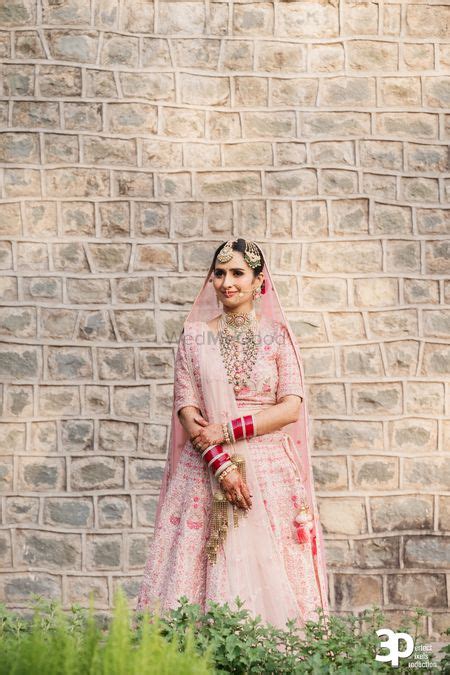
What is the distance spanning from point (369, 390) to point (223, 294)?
73.4 inches

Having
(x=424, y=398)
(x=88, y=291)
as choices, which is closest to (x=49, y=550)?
(x=88, y=291)

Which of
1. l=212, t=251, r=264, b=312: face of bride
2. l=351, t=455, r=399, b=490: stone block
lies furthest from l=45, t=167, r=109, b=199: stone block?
l=351, t=455, r=399, b=490: stone block

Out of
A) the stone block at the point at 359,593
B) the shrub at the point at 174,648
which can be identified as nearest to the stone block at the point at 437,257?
the stone block at the point at 359,593

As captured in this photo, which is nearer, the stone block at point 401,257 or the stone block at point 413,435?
the stone block at point 413,435

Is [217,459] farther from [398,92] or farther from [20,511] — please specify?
[398,92]

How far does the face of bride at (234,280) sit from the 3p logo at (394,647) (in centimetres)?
133

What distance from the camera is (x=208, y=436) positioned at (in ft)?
11.8

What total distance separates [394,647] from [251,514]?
0.85m

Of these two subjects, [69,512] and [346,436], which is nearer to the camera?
[69,512]

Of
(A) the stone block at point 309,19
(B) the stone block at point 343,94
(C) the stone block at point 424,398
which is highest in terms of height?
(A) the stone block at point 309,19

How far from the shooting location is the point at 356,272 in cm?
545

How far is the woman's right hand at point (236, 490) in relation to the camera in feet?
11.7

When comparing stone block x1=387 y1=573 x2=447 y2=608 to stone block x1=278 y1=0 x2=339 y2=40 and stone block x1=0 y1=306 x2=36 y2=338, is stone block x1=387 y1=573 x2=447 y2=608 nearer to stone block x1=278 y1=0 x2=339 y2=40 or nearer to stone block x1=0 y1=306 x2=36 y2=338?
stone block x1=0 y1=306 x2=36 y2=338

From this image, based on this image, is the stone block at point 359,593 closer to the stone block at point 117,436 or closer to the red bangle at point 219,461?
the stone block at point 117,436
